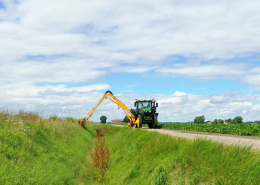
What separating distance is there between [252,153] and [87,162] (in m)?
10.3

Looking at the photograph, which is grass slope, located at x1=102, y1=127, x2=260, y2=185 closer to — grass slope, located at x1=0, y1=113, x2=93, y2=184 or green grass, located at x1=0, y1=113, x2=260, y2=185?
green grass, located at x1=0, y1=113, x2=260, y2=185

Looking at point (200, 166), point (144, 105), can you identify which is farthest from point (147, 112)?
point (200, 166)

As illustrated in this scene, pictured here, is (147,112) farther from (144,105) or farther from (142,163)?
(142,163)

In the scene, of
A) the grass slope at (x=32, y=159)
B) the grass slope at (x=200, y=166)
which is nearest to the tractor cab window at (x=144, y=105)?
the grass slope at (x=32, y=159)

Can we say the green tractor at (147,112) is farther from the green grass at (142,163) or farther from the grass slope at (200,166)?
the grass slope at (200,166)

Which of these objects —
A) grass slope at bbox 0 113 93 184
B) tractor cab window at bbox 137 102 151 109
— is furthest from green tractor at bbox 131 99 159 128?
grass slope at bbox 0 113 93 184

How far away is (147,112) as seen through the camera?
35156 mm

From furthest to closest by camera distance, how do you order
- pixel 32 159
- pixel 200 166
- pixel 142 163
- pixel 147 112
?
pixel 147 112 < pixel 142 163 < pixel 32 159 < pixel 200 166

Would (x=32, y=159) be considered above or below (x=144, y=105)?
below

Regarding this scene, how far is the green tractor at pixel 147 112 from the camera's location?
35.2m

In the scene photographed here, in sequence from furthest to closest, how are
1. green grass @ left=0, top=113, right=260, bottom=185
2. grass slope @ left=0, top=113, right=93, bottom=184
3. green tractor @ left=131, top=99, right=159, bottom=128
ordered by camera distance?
green tractor @ left=131, top=99, right=159, bottom=128 < grass slope @ left=0, top=113, right=93, bottom=184 < green grass @ left=0, top=113, right=260, bottom=185

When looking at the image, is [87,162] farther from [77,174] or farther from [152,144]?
[152,144]

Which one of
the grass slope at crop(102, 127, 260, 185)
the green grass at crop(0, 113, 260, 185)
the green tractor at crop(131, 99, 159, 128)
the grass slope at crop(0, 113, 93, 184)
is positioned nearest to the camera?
Result: the grass slope at crop(102, 127, 260, 185)

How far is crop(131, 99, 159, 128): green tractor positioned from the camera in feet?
115
